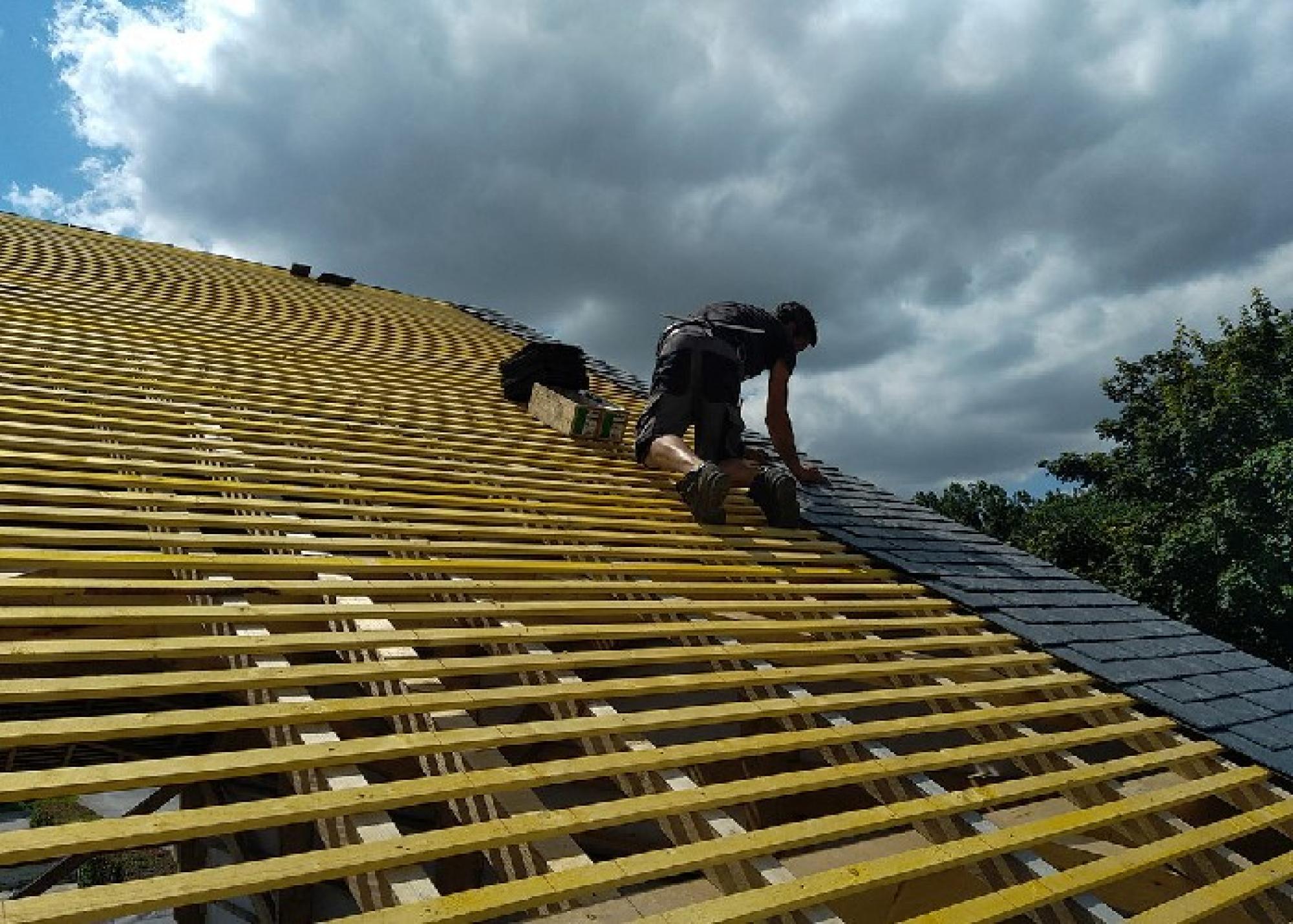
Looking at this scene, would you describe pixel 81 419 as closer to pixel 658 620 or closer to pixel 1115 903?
pixel 658 620

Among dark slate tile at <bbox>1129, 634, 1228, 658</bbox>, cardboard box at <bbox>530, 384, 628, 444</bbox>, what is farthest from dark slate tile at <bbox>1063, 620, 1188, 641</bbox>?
cardboard box at <bbox>530, 384, 628, 444</bbox>

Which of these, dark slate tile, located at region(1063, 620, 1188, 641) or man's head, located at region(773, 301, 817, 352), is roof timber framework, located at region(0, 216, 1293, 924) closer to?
dark slate tile, located at region(1063, 620, 1188, 641)

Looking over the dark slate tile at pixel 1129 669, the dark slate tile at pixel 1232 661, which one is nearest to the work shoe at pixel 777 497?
the dark slate tile at pixel 1129 669

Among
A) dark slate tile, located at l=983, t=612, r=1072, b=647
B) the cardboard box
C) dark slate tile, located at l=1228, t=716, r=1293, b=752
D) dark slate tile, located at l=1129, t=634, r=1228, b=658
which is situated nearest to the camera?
dark slate tile, located at l=1228, t=716, r=1293, b=752

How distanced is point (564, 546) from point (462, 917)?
1.80 meters

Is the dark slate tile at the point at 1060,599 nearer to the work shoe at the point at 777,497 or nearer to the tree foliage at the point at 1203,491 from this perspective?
the work shoe at the point at 777,497

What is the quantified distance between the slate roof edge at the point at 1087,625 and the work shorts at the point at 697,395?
660mm

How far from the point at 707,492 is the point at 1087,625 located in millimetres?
1944

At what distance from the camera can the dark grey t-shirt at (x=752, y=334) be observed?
4801 millimetres

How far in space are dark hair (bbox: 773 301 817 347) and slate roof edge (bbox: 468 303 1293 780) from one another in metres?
0.98

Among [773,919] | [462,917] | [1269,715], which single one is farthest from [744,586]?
[1269,715]

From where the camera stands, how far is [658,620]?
2.71 metres

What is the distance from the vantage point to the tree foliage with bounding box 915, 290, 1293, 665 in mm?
16672

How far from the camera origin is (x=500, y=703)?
193 centimetres
